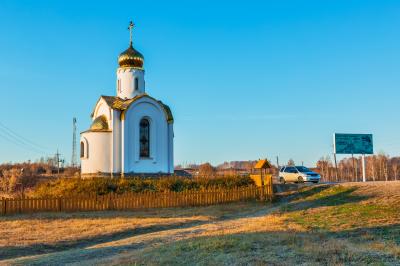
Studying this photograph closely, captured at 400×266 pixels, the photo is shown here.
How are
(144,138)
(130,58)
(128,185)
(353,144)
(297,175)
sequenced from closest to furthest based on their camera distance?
(128,185) < (297,175) < (144,138) < (353,144) < (130,58)

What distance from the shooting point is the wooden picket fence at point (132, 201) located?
2077 cm

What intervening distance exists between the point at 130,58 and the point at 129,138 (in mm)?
6472

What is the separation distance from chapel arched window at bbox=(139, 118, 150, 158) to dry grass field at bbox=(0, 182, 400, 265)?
28.4 feet

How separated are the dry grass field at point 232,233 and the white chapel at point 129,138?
811cm

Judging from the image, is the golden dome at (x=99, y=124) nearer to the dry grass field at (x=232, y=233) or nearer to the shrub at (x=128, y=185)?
the shrub at (x=128, y=185)

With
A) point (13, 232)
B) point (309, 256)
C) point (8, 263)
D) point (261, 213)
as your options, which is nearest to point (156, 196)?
point (261, 213)

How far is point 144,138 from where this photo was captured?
30.5m

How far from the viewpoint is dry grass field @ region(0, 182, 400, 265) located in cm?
945

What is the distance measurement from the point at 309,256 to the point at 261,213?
446 inches

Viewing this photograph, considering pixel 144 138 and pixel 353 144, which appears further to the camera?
pixel 353 144

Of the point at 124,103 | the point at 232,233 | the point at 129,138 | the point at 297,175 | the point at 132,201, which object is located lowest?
the point at 232,233

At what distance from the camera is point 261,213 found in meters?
20.4

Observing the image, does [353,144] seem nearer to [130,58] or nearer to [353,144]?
[353,144]

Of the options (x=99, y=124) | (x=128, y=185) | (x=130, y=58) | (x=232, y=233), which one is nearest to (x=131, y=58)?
(x=130, y=58)
